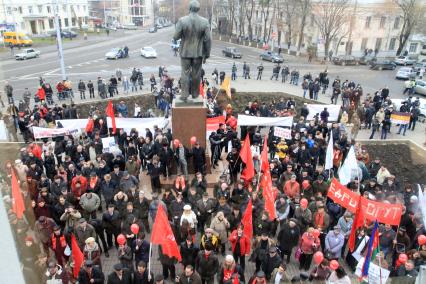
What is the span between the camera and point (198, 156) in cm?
1170

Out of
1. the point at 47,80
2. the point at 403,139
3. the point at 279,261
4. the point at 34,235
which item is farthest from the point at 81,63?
the point at 279,261

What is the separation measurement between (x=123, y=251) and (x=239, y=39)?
5844 cm

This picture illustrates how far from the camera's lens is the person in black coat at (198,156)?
11.7 m

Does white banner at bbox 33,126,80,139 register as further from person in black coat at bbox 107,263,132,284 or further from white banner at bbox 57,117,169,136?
person in black coat at bbox 107,263,132,284

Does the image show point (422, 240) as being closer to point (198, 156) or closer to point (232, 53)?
point (198, 156)

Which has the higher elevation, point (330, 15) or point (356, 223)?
point (330, 15)

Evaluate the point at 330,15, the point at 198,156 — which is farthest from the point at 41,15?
the point at 198,156

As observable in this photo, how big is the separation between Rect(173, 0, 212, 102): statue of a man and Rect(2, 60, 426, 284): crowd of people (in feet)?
5.94

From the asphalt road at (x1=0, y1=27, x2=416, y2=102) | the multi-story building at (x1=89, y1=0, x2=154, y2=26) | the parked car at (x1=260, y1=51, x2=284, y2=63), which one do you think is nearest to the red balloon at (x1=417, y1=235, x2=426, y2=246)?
the asphalt road at (x1=0, y1=27, x2=416, y2=102)

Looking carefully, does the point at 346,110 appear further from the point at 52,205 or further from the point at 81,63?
the point at 81,63

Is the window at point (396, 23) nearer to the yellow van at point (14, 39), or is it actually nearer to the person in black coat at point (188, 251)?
the yellow van at point (14, 39)

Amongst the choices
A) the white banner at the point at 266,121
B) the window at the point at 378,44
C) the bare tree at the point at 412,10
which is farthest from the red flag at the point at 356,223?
the window at the point at 378,44

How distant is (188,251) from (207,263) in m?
0.58

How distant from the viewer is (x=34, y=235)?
8.77m
